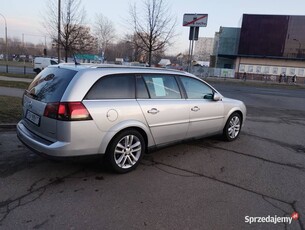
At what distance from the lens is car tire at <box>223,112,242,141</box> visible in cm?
590

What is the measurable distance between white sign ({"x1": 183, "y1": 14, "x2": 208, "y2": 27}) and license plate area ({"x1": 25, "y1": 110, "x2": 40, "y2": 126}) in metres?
7.12

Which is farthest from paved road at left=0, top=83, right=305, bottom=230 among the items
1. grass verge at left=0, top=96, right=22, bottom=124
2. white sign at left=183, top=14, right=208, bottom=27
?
white sign at left=183, top=14, right=208, bottom=27

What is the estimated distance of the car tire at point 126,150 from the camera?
384cm

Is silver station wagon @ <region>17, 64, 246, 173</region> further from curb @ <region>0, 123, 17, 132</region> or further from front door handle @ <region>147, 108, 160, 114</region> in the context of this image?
curb @ <region>0, 123, 17, 132</region>

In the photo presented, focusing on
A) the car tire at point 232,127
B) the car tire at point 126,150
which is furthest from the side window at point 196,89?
the car tire at point 126,150

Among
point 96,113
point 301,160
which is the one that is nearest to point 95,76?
point 96,113

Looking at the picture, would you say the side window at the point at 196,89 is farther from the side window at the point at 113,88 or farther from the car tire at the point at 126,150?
the car tire at the point at 126,150

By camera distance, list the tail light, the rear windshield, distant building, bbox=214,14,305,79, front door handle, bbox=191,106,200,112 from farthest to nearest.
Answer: distant building, bbox=214,14,305,79 → front door handle, bbox=191,106,200,112 → the rear windshield → the tail light

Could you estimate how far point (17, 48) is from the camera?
277 feet

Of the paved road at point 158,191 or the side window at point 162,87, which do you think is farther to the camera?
the side window at point 162,87

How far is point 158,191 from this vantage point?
3.54m

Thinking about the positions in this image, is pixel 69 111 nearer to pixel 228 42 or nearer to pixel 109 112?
pixel 109 112

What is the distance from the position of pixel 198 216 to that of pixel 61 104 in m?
2.18

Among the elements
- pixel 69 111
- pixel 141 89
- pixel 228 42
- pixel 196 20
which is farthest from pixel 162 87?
pixel 228 42
